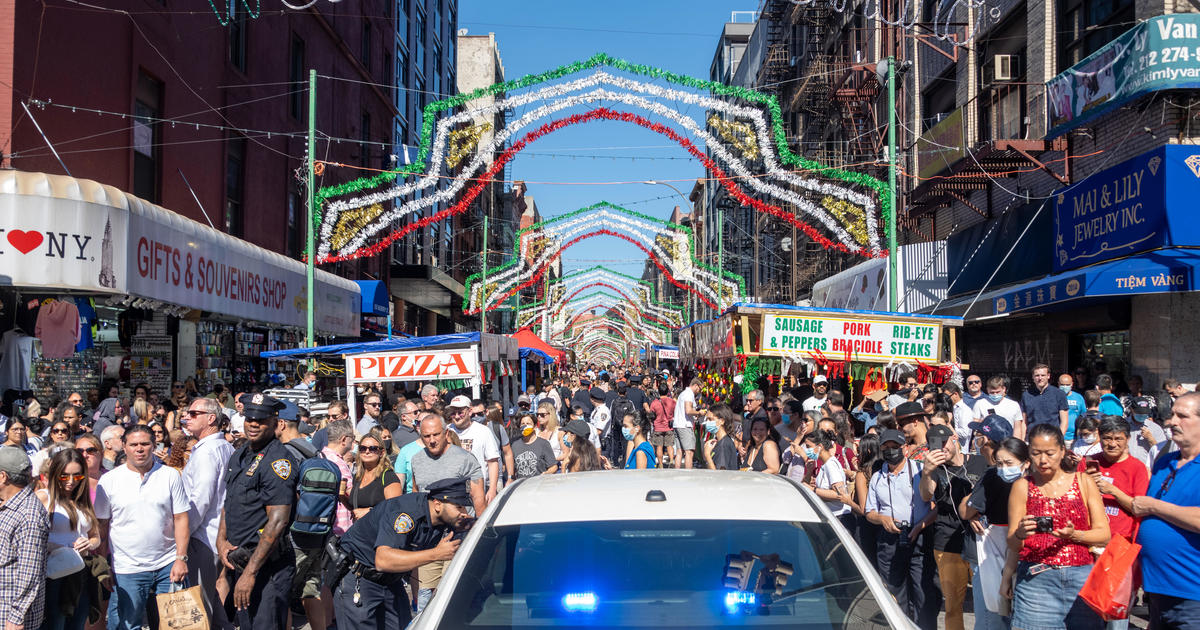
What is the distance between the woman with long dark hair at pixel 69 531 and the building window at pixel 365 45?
29506 mm

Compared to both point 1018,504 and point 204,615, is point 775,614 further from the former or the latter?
point 204,615

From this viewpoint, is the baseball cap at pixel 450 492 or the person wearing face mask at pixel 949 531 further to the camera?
the person wearing face mask at pixel 949 531

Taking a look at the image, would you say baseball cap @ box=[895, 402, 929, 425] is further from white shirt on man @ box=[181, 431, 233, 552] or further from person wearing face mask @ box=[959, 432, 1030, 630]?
white shirt on man @ box=[181, 431, 233, 552]

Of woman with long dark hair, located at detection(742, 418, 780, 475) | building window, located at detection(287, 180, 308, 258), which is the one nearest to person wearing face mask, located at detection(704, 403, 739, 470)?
woman with long dark hair, located at detection(742, 418, 780, 475)

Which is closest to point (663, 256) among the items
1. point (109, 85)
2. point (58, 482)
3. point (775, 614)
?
point (109, 85)

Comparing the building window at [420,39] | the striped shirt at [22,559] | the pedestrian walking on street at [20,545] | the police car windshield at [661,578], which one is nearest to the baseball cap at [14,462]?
the pedestrian walking on street at [20,545]

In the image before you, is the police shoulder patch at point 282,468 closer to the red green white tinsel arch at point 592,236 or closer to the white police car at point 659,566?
the white police car at point 659,566

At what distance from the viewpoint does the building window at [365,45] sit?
3453 centimetres

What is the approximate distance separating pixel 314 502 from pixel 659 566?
139 inches

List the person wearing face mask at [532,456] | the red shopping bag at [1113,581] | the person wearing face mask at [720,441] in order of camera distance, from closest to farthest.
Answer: the red shopping bag at [1113,581]
the person wearing face mask at [532,456]
the person wearing face mask at [720,441]

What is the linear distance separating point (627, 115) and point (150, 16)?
348 inches

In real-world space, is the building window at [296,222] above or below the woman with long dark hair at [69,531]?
above

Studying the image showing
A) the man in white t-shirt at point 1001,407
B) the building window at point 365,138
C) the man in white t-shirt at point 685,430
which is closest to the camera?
the man in white t-shirt at point 1001,407

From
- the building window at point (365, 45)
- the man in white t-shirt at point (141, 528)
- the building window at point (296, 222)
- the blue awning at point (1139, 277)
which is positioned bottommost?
the man in white t-shirt at point (141, 528)
